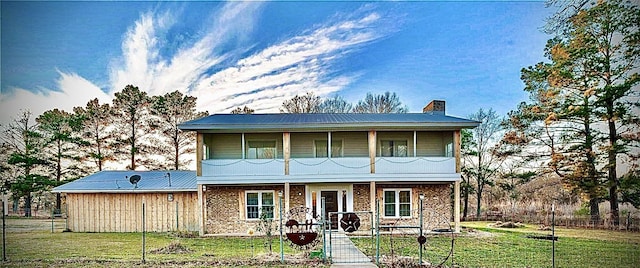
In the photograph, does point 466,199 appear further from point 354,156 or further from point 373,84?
point 354,156

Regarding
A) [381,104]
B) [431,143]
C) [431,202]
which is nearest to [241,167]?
[431,202]

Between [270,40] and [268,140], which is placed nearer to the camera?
[268,140]

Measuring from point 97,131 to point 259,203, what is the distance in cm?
1350

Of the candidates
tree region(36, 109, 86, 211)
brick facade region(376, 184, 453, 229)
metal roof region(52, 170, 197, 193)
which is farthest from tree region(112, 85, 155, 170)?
brick facade region(376, 184, 453, 229)

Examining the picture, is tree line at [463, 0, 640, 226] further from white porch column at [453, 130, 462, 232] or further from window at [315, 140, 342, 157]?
window at [315, 140, 342, 157]

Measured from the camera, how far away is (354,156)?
15.7m

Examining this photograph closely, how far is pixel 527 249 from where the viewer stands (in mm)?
11055

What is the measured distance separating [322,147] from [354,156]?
1.32 metres

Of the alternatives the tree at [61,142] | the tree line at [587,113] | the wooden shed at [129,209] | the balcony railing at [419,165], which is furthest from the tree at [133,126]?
the tree line at [587,113]

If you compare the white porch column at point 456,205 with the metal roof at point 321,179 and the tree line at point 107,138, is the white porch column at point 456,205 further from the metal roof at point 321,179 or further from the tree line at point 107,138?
the tree line at point 107,138

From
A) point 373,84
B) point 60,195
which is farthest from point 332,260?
point 60,195

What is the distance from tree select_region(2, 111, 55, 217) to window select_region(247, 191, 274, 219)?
13281 millimetres

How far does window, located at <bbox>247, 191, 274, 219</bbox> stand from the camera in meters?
14.8

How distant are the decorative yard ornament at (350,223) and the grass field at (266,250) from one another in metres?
1.30
